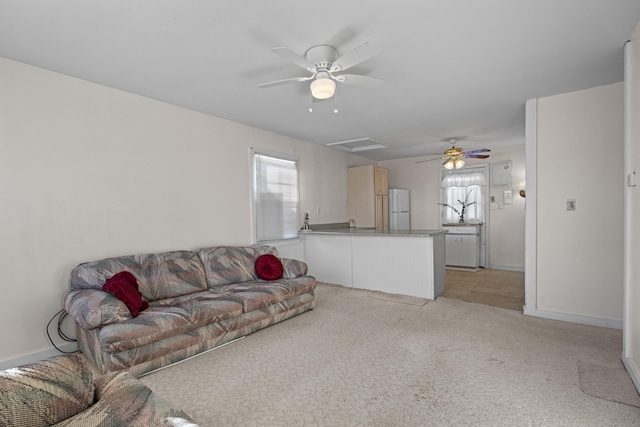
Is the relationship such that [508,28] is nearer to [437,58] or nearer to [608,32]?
[437,58]

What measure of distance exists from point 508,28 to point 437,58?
0.54 meters

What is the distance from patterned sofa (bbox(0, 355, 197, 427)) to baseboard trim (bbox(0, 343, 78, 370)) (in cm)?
198

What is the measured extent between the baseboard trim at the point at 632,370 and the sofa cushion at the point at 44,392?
3179mm

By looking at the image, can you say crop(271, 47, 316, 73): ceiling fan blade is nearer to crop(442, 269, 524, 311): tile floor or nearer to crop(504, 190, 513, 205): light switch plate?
crop(442, 269, 524, 311): tile floor

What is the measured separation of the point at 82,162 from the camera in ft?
9.78

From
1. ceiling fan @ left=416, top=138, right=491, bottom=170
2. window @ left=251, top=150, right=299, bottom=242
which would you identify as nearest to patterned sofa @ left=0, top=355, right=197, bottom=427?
window @ left=251, top=150, right=299, bottom=242

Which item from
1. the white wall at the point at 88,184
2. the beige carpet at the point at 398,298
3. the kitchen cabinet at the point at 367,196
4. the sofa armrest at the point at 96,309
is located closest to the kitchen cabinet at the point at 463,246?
the kitchen cabinet at the point at 367,196

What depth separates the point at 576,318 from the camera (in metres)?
3.41

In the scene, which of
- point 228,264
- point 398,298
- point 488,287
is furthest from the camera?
point 488,287

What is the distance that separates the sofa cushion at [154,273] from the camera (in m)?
2.77

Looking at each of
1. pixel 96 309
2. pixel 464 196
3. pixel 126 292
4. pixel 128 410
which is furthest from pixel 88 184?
pixel 464 196

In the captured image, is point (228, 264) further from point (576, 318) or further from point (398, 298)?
point (576, 318)

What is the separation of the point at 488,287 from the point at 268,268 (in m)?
3.47

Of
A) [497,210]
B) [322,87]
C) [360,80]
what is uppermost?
[360,80]
